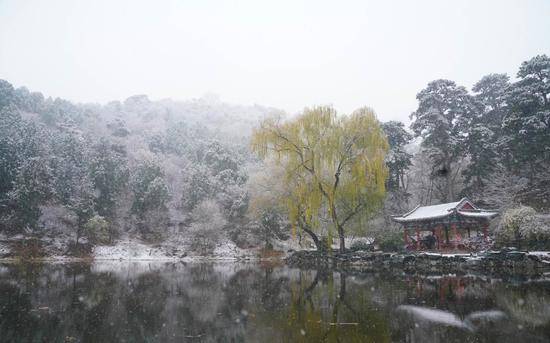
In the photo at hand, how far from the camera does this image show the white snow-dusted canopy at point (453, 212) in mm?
20953

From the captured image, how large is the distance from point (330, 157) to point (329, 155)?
0.13 metres

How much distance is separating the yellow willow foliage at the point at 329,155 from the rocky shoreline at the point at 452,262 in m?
3.02

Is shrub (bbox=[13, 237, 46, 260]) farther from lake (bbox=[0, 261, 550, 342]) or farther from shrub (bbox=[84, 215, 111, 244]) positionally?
lake (bbox=[0, 261, 550, 342])

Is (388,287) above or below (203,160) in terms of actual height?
below

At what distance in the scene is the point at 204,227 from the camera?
1230 inches

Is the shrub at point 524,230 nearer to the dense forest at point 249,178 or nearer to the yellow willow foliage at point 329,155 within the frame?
the dense forest at point 249,178

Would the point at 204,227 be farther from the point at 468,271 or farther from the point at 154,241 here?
the point at 468,271

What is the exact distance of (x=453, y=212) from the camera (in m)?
21.0

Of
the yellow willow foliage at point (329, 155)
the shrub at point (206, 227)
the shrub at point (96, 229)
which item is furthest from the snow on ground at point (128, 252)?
the yellow willow foliage at point (329, 155)

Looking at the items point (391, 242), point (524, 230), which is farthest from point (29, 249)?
point (524, 230)

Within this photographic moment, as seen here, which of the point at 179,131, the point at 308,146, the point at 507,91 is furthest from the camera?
the point at 179,131

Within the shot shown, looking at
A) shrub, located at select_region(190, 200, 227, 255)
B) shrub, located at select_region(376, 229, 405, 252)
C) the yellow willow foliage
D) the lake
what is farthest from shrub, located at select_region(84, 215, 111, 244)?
shrub, located at select_region(376, 229, 405, 252)

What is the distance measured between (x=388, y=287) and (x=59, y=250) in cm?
2682

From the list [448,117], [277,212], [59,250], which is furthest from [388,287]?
[59,250]
